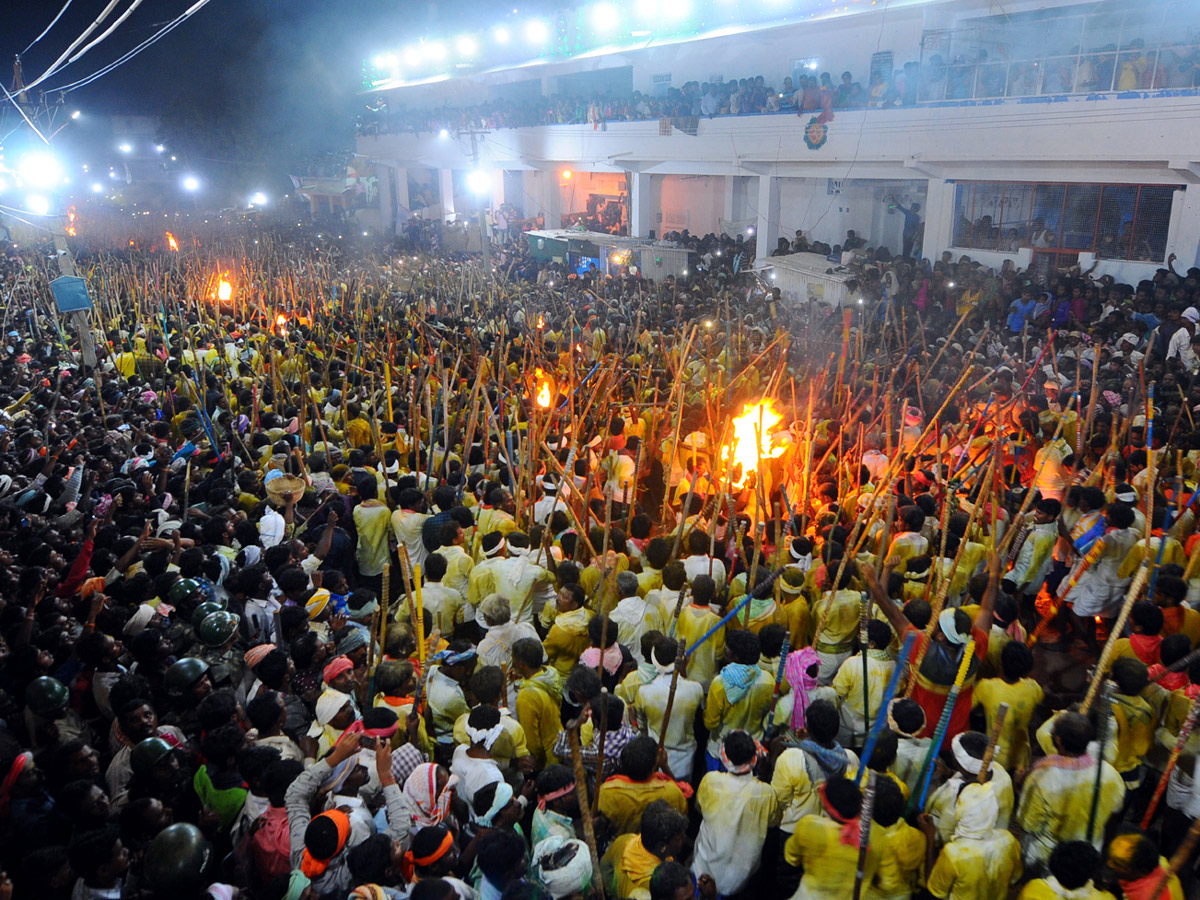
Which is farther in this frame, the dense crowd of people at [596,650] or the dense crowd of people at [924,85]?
the dense crowd of people at [924,85]

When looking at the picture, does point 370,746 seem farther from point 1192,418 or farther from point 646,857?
point 1192,418

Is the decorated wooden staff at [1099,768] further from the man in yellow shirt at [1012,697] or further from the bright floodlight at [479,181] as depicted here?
the bright floodlight at [479,181]

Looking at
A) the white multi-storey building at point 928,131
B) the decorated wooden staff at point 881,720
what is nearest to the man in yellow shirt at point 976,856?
the decorated wooden staff at point 881,720

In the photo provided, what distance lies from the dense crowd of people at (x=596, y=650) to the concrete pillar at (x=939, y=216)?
833 centimetres

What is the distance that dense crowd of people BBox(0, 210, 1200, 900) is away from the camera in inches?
121

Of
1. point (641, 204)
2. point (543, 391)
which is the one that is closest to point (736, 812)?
point (543, 391)

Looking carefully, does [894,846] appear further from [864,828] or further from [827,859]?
[864,828]

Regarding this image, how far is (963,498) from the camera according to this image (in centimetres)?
639

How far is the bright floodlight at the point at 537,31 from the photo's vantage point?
29250 millimetres

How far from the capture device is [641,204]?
79.7ft

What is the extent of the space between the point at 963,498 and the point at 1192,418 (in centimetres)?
263

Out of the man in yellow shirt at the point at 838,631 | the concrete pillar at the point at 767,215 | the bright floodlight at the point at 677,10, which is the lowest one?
the man in yellow shirt at the point at 838,631

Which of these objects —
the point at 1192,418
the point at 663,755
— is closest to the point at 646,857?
the point at 663,755

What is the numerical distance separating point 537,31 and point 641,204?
9862mm
